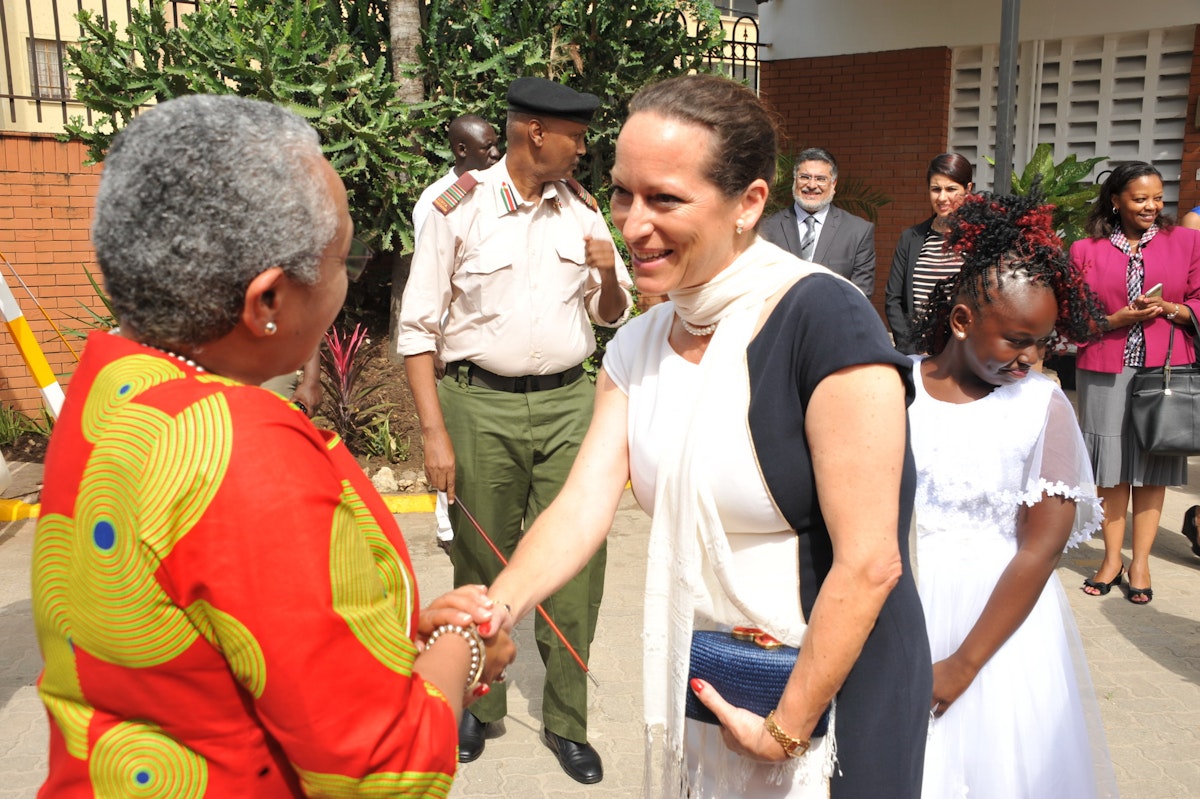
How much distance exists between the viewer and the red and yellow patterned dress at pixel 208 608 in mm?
1279

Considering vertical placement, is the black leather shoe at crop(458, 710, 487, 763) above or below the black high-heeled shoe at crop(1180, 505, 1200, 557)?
below

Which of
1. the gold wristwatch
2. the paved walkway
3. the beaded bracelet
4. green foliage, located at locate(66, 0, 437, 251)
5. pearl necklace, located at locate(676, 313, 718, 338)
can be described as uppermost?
green foliage, located at locate(66, 0, 437, 251)

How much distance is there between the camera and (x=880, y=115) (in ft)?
40.1

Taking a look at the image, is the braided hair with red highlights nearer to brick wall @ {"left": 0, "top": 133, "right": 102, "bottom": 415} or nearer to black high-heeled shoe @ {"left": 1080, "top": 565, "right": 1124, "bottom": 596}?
black high-heeled shoe @ {"left": 1080, "top": 565, "right": 1124, "bottom": 596}

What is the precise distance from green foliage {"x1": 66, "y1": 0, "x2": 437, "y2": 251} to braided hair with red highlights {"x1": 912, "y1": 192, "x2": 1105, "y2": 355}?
19.7 feet

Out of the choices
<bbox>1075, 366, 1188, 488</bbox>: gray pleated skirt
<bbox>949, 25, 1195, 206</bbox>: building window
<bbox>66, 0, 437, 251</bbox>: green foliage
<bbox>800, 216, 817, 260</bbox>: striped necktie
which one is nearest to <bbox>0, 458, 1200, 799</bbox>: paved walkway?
<bbox>1075, 366, 1188, 488</bbox>: gray pleated skirt

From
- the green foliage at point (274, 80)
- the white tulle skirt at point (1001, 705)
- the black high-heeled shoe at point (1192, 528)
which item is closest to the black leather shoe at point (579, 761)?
the white tulle skirt at point (1001, 705)

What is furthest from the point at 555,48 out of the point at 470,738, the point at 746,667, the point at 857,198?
the point at 746,667

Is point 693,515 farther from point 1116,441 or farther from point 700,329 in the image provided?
point 1116,441

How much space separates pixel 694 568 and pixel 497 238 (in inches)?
93.3

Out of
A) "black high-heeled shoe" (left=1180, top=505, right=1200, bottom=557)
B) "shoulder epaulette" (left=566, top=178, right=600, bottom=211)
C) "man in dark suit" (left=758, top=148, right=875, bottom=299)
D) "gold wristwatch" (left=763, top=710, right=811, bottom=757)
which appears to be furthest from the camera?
"man in dark suit" (left=758, top=148, right=875, bottom=299)

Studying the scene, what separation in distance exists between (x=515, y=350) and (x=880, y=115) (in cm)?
941

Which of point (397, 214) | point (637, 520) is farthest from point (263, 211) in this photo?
point (397, 214)

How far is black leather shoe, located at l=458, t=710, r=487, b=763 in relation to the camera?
414 centimetres
